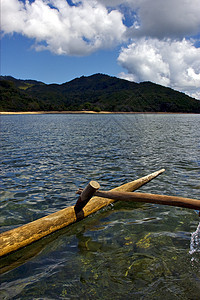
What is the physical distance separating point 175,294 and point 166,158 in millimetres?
15185

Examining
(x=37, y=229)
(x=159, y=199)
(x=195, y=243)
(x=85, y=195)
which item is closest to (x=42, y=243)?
(x=37, y=229)

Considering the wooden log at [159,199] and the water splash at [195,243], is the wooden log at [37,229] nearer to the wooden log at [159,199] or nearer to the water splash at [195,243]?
the wooden log at [159,199]

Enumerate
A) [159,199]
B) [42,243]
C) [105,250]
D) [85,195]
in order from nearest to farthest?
[159,199], [105,250], [42,243], [85,195]

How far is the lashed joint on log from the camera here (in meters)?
6.63

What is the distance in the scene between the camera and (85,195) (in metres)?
6.89

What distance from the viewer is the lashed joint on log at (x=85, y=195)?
663cm

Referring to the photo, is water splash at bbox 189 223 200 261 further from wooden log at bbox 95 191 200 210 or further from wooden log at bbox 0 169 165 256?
wooden log at bbox 0 169 165 256

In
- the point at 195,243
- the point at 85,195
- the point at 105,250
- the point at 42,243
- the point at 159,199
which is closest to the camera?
the point at 159,199

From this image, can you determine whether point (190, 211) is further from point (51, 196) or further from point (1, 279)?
point (1, 279)

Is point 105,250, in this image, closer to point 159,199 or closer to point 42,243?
point 42,243

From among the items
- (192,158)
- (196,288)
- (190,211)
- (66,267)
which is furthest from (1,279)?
(192,158)

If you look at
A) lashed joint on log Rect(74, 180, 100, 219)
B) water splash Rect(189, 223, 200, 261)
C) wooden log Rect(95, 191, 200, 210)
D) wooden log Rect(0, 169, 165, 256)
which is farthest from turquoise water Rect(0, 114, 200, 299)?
wooden log Rect(95, 191, 200, 210)

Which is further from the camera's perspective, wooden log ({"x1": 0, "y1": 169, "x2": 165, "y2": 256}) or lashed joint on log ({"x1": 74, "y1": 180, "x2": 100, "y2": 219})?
lashed joint on log ({"x1": 74, "y1": 180, "x2": 100, "y2": 219})

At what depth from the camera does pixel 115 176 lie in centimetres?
1358
